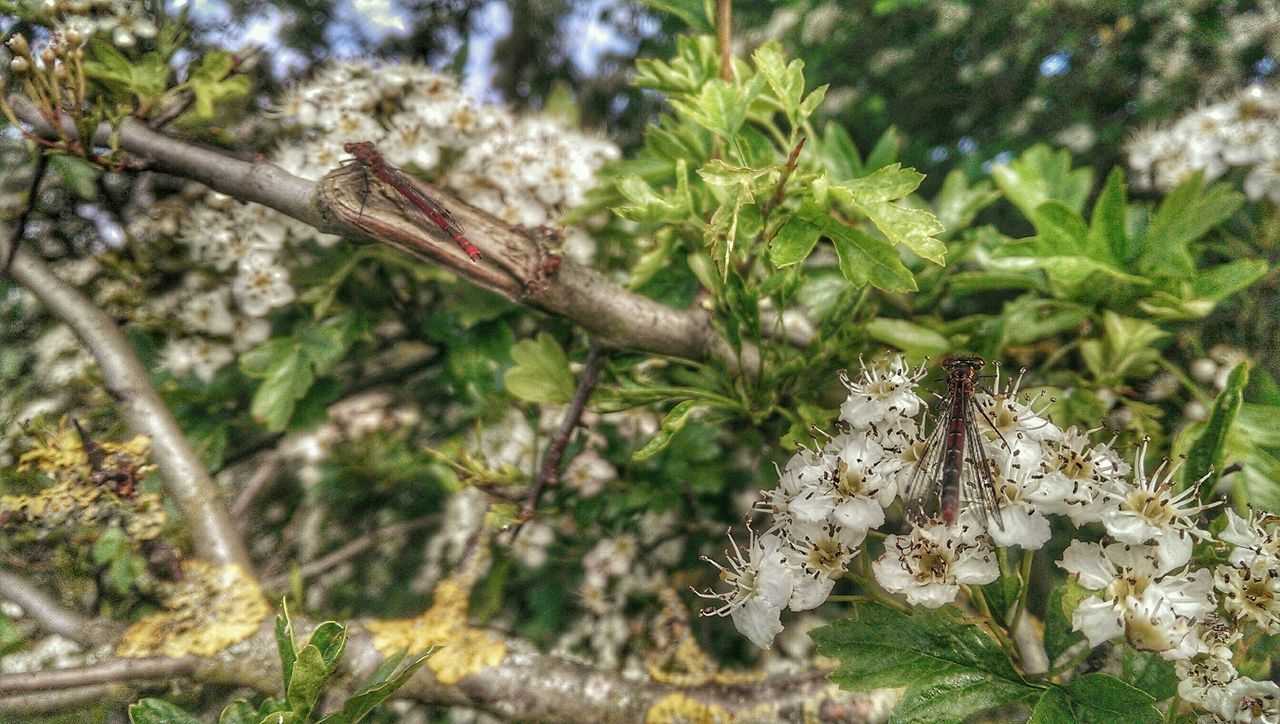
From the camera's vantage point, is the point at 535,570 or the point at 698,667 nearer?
the point at 698,667

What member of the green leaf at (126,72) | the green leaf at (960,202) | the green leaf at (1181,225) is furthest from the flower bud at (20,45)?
the green leaf at (1181,225)

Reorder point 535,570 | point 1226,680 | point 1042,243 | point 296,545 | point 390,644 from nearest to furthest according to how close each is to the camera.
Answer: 1. point 1226,680
2. point 1042,243
3. point 390,644
4. point 535,570
5. point 296,545

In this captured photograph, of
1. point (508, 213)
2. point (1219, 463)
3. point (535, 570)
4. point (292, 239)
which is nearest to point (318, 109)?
point (292, 239)

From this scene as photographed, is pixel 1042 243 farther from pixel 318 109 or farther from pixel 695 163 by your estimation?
pixel 318 109

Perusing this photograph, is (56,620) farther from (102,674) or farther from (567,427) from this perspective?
(567,427)

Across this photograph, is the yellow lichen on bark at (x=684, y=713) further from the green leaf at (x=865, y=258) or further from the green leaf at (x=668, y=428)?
the green leaf at (x=865, y=258)

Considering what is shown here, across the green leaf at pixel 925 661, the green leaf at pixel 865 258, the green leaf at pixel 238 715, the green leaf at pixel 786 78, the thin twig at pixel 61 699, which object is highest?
the green leaf at pixel 786 78

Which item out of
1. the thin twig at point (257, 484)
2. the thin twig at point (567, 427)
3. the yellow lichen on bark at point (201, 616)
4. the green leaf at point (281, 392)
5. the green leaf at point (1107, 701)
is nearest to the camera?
the green leaf at point (1107, 701)
